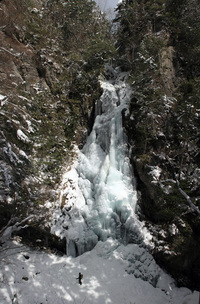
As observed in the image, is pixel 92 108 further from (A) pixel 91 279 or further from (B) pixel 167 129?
(A) pixel 91 279

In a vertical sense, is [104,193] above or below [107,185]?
below

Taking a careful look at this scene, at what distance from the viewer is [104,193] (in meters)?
6.97

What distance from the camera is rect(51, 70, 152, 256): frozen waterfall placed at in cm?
637

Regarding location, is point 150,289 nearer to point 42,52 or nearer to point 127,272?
point 127,272

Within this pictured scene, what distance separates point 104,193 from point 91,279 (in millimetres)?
2963

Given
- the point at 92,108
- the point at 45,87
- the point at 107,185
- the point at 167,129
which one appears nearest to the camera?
the point at 107,185

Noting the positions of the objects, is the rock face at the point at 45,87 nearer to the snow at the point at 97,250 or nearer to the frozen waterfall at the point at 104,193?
the snow at the point at 97,250

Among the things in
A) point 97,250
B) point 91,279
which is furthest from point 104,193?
point 91,279

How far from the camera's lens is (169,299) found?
534 cm

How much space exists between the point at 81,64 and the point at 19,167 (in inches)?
378

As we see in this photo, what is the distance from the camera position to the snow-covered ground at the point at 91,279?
470 centimetres

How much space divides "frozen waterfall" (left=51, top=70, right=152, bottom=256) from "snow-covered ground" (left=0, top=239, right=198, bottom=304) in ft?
1.53

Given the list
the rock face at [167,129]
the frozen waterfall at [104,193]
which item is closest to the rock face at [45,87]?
the frozen waterfall at [104,193]

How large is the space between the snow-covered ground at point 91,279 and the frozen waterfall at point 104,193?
466 millimetres
